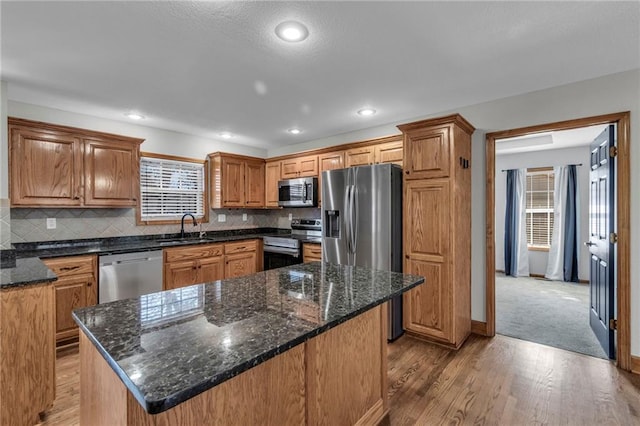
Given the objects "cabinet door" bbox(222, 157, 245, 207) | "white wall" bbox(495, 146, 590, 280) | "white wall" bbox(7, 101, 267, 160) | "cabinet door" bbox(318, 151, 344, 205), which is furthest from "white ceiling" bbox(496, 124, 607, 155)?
"white wall" bbox(7, 101, 267, 160)

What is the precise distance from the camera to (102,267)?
311 cm

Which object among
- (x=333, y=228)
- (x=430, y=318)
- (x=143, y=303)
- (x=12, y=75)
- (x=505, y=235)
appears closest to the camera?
(x=143, y=303)

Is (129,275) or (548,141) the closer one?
(129,275)

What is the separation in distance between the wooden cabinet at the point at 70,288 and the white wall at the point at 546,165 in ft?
22.4

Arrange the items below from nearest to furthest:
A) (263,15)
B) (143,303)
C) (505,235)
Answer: (143,303) → (263,15) → (505,235)

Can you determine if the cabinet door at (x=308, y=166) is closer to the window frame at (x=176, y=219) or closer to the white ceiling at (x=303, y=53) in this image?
the white ceiling at (x=303, y=53)

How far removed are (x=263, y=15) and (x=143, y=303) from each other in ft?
5.62

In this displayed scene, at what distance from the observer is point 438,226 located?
115 inches

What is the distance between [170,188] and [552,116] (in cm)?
462

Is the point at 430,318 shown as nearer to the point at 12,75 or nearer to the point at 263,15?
the point at 263,15

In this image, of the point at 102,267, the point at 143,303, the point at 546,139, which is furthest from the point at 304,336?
the point at 546,139

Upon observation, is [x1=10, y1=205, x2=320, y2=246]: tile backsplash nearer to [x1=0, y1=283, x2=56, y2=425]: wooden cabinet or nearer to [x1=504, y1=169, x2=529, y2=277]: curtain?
[x1=0, y1=283, x2=56, y2=425]: wooden cabinet

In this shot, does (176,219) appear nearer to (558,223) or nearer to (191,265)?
(191,265)

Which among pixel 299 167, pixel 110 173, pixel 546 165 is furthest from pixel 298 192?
pixel 546 165
